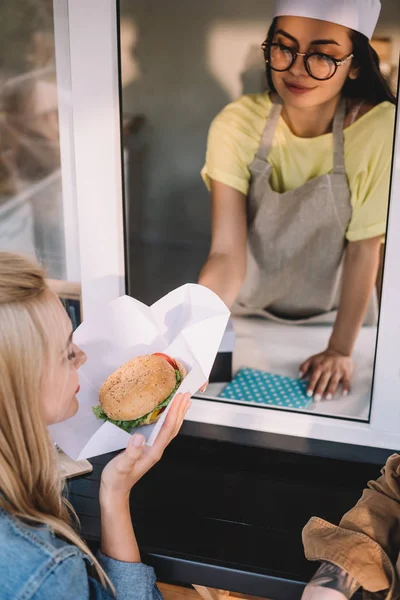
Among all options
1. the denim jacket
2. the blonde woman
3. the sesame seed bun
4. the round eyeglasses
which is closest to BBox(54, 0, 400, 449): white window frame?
the round eyeglasses

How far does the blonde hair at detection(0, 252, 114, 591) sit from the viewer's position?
0.80 m

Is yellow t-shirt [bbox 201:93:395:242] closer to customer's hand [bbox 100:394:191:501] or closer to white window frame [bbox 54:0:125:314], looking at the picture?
white window frame [bbox 54:0:125:314]

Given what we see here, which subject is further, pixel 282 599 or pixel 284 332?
pixel 284 332

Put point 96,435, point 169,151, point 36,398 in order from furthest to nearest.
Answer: point 169,151, point 96,435, point 36,398

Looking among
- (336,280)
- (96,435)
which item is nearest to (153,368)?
(96,435)

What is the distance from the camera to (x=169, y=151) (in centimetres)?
117

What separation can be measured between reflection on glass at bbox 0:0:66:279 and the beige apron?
392 mm

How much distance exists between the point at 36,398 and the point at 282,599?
1.76 feet

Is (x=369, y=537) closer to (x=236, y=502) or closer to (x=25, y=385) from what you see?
(x=236, y=502)

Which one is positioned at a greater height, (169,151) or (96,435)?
(169,151)

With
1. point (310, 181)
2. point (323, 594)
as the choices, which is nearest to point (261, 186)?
point (310, 181)

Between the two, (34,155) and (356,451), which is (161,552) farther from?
(34,155)

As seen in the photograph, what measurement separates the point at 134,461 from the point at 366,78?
2.30 feet

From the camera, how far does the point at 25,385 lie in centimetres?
83
